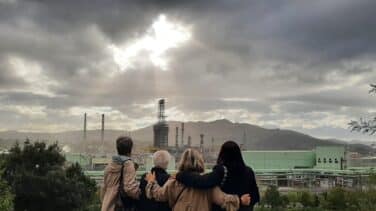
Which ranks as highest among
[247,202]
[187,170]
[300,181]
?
[187,170]

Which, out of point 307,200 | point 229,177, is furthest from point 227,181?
point 307,200

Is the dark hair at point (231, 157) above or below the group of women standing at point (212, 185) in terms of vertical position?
above

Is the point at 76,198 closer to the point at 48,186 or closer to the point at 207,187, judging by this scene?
the point at 48,186

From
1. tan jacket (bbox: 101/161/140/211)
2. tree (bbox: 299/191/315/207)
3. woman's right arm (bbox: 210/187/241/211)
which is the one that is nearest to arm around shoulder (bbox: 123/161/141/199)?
tan jacket (bbox: 101/161/140/211)

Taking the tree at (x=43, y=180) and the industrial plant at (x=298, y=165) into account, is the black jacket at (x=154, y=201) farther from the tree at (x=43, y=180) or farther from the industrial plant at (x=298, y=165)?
the industrial plant at (x=298, y=165)

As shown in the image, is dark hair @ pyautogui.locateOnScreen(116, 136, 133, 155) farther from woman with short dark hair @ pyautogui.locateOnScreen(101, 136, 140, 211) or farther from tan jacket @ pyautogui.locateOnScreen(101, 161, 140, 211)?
tan jacket @ pyautogui.locateOnScreen(101, 161, 140, 211)

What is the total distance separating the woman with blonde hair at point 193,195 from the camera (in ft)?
14.3

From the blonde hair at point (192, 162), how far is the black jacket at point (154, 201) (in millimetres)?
334

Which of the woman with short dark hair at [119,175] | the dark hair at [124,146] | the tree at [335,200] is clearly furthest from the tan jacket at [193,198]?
the tree at [335,200]

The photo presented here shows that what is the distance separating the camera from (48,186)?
25328 mm

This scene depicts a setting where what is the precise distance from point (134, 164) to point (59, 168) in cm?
2353

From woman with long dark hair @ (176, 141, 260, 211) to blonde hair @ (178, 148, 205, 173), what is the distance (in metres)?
0.05

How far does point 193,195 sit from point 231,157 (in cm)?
48

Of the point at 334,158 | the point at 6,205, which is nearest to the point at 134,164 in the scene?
the point at 6,205
